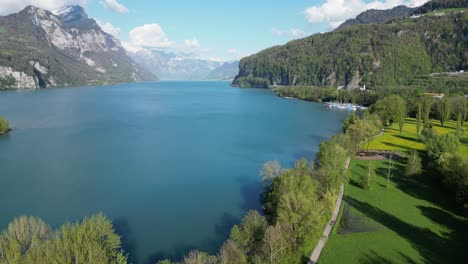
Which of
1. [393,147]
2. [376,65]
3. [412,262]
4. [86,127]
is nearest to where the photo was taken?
[412,262]

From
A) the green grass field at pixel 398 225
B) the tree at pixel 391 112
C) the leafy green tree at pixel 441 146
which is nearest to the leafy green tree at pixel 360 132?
the leafy green tree at pixel 441 146

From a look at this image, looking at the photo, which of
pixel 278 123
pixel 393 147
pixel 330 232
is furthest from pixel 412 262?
pixel 278 123

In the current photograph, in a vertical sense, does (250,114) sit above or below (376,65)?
below

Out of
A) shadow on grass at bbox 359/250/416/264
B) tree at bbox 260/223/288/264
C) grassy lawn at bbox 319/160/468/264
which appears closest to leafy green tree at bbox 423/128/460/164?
grassy lawn at bbox 319/160/468/264

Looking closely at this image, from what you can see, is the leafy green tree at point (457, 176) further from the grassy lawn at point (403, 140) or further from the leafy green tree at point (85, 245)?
the leafy green tree at point (85, 245)

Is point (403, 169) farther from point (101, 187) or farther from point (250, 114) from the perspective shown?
point (250, 114)

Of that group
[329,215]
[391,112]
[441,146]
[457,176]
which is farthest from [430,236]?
[391,112]
